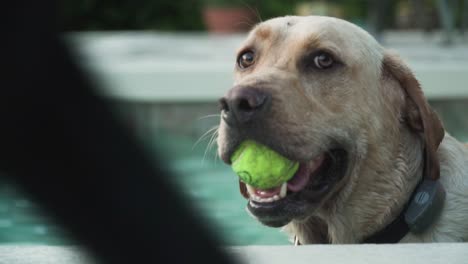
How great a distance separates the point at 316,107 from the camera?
320cm

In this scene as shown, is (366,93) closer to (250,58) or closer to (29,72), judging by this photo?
(250,58)

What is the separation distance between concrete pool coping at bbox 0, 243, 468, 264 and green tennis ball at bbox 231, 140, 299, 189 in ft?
2.01

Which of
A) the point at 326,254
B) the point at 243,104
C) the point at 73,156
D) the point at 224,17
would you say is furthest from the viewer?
the point at 224,17

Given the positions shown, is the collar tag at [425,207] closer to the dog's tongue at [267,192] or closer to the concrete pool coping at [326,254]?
the dog's tongue at [267,192]

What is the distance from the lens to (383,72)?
11.3ft

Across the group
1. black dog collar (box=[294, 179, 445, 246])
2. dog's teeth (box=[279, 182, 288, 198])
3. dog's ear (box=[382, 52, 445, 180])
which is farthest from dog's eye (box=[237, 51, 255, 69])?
black dog collar (box=[294, 179, 445, 246])

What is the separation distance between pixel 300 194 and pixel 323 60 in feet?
2.10

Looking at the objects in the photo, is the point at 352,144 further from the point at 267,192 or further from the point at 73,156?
the point at 73,156

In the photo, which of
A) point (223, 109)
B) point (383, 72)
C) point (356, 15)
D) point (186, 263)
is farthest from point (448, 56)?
point (356, 15)

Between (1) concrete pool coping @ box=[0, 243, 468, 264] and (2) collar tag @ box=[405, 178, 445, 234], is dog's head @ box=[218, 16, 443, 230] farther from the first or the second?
(1) concrete pool coping @ box=[0, 243, 468, 264]

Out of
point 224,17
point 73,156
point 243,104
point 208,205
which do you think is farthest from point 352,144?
point 224,17

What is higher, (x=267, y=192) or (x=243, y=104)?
(x=243, y=104)

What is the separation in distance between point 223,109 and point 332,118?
0.56m

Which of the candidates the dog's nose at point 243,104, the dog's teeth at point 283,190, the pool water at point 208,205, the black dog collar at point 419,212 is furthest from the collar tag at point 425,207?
the pool water at point 208,205
